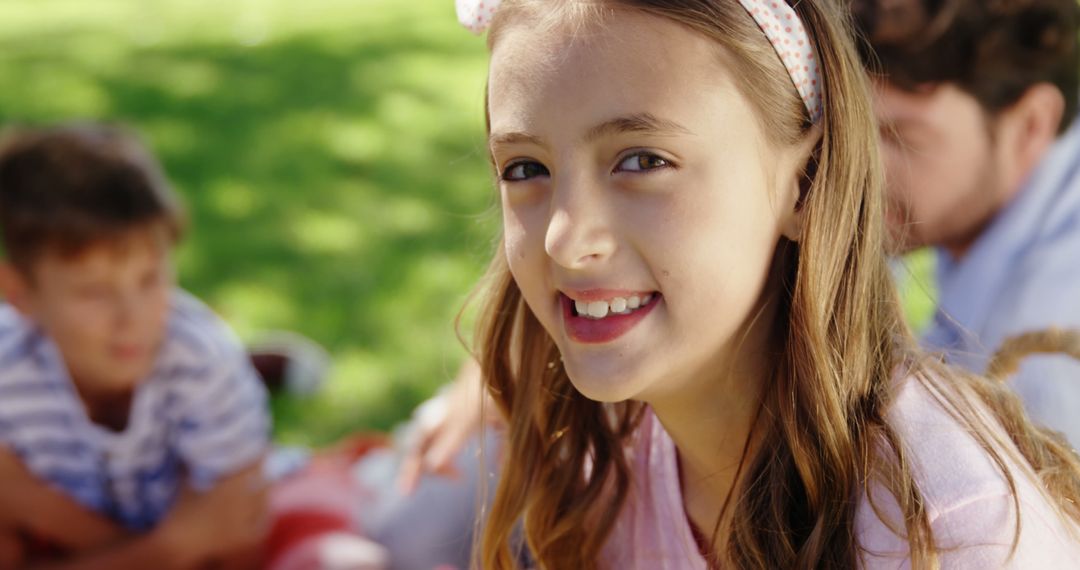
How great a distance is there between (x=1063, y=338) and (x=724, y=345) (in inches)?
31.2

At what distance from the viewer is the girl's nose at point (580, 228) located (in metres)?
1.45

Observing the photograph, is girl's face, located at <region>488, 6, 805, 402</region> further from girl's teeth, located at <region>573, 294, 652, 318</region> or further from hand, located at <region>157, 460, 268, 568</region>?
hand, located at <region>157, 460, 268, 568</region>

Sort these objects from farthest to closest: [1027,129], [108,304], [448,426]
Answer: [448,426] < [108,304] < [1027,129]

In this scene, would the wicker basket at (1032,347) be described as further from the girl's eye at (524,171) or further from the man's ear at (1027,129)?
the girl's eye at (524,171)

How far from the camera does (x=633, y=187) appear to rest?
1.47m

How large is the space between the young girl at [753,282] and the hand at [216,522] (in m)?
1.40

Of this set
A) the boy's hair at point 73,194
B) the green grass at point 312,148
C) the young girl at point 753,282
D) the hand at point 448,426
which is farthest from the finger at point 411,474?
the young girl at point 753,282

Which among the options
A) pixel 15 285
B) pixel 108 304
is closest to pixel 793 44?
pixel 108 304

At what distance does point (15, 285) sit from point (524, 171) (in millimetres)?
1671

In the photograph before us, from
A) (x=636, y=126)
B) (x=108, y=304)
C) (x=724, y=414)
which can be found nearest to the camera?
(x=636, y=126)

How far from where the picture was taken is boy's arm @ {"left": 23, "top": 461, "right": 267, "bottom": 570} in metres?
2.72

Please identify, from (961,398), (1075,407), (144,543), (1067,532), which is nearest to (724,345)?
(961,398)

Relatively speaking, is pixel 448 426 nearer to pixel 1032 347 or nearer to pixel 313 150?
pixel 1032 347

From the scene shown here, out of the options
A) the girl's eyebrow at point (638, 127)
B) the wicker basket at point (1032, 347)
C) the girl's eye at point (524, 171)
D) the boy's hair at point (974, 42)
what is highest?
the boy's hair at point (974, 42)
